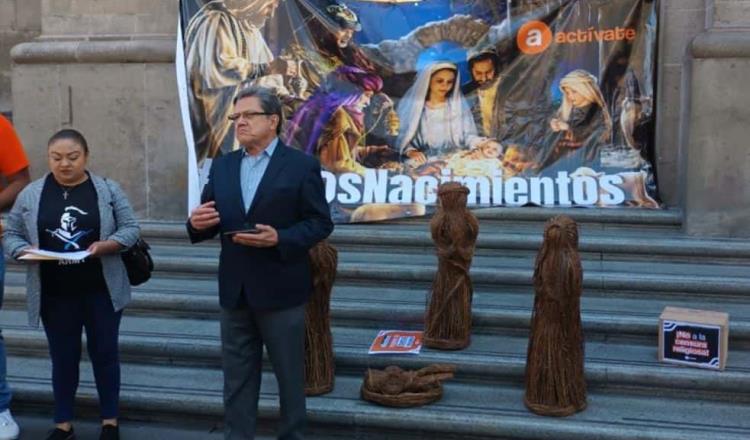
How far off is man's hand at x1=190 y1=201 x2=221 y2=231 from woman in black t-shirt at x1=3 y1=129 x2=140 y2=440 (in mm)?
646

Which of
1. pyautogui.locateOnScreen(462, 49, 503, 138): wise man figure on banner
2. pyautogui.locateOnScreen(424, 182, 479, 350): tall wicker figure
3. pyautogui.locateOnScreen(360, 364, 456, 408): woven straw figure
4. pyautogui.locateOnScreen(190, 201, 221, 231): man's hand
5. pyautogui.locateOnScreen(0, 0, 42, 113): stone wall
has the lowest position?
pyautogui.locateOnScreen(360, 364, 456, 408): woven straw figure

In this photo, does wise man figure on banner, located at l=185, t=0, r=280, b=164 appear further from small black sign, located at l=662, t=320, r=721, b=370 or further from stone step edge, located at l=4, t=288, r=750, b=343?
small black sign, located at l=662, t=320, r=721, b=370

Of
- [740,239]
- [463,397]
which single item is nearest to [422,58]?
[740,239]

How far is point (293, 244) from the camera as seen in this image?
11.5ft

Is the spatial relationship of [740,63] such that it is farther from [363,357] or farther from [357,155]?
[363,357]

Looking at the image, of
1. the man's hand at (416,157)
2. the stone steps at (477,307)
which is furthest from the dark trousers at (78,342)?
the man's hand at (416,157)

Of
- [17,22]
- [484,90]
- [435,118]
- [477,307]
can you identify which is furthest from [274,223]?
[17,22]

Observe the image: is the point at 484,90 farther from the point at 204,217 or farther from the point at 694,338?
the point at 204,217

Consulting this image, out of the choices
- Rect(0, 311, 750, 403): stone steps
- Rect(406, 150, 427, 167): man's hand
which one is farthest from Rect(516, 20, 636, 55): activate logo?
Rect(0, 311, 750, 403): stone steps

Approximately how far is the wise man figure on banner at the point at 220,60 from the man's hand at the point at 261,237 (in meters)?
3.72

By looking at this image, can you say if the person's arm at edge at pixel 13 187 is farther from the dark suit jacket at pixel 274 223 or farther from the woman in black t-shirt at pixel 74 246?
the dark suit jacket at pixel 274 223

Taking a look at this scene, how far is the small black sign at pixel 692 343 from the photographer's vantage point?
428cm

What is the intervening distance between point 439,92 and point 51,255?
3.96 m

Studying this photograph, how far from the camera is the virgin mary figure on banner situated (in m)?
6.85
